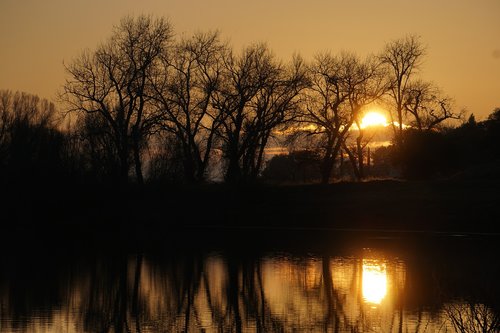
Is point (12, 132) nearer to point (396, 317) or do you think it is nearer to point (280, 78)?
point (280, 78)

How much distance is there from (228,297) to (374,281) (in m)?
5.92

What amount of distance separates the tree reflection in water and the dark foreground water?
36 mm

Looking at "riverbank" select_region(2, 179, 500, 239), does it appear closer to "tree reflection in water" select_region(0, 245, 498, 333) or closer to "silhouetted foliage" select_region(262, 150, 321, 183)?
"silhouetted foliage" select_region(262, 150, 321, 183)

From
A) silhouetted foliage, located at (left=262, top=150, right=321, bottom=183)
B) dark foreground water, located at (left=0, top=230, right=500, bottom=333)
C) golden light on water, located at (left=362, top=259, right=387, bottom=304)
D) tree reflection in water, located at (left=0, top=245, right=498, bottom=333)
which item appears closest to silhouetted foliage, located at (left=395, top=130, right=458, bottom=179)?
silhouetted foliage, located at (left=262, top=150, right=321, bottom=183)

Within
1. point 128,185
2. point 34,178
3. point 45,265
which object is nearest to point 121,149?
point 128,185

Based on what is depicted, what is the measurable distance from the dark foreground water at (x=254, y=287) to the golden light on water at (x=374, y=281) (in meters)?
0.04

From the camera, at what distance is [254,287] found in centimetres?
2698

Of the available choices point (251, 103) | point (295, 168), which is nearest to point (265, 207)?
point (251, 103)

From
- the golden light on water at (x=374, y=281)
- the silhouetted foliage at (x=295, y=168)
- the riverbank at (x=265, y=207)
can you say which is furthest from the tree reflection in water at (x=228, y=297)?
the silhouetted foliage at (x=295, y=168)

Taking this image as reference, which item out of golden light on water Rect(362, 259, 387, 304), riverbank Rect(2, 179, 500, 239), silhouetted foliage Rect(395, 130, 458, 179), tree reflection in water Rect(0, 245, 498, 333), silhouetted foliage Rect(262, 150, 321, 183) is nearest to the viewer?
tree reflection in water Rect(0, 245, 498, 333)

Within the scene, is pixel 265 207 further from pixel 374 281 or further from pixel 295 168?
pixel 295 168

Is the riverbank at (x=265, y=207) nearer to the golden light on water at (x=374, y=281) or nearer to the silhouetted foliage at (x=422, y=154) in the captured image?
the silhouetted foliage at (x=422, y=154)

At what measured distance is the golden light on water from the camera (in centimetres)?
2473

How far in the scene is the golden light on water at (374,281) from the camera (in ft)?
81.1
